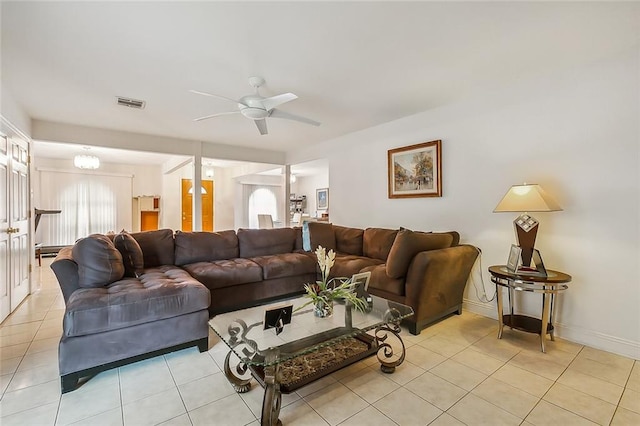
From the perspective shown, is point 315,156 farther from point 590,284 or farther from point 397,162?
point 590,284

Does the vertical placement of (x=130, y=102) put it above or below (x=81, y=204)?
above

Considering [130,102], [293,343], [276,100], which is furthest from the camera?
[130,102]

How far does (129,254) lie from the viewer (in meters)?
2.95

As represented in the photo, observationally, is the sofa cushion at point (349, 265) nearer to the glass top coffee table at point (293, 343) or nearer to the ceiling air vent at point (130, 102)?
the glass top coffee table at point (293, 343)

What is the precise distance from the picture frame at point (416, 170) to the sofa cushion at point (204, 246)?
7.94 feet

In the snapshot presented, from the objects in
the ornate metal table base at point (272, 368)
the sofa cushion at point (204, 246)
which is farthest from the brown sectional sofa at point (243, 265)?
the ornate metal table base at point (272, 368)

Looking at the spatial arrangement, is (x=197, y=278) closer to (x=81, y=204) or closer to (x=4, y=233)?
(x=4, y=233)

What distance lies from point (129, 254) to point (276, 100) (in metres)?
2.14

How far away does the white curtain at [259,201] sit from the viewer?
9.38m

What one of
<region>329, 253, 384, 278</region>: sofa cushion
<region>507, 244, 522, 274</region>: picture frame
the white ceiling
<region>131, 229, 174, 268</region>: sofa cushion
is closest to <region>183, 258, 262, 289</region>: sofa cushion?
<region>131, 229, 174, 268</region>: sofa cushion

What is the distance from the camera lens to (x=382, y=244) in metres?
3.84

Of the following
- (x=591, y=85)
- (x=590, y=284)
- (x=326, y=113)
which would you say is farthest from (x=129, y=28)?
(x=590, y=284)

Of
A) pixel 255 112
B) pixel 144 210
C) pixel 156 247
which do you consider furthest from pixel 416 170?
pixel 144 210

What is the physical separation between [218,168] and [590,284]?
9.04 m
